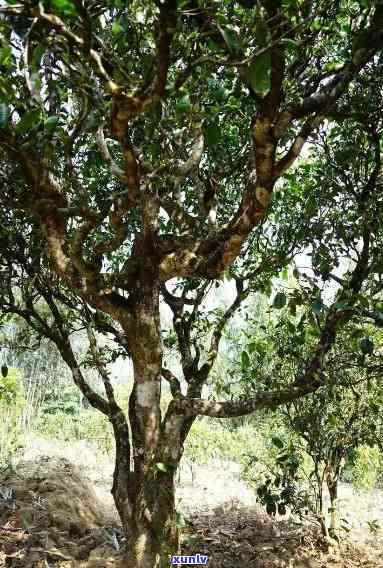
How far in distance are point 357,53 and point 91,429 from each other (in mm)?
9938

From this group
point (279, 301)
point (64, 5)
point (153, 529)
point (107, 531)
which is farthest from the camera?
point (107, 531)

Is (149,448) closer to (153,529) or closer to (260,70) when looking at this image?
(153,529)

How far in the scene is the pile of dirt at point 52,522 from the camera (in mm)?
3545

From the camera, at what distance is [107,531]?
4.22 m

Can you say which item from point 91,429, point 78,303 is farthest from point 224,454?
point 78,303

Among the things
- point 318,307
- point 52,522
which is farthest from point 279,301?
point 52,522

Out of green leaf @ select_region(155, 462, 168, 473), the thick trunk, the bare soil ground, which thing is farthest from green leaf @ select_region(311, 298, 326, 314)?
the bare soil ground

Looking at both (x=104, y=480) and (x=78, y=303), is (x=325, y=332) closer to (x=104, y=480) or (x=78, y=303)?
(x=78, y=303)

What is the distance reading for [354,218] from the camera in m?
3.06

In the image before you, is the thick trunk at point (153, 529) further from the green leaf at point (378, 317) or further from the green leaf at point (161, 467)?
the green leaf at point (378, 317)

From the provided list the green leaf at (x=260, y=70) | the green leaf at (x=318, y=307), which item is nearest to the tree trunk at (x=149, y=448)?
the green leaf at (x=318, y=307)

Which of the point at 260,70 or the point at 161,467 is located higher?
the point at 260,70

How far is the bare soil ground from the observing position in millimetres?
3641

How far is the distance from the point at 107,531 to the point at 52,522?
470mm
